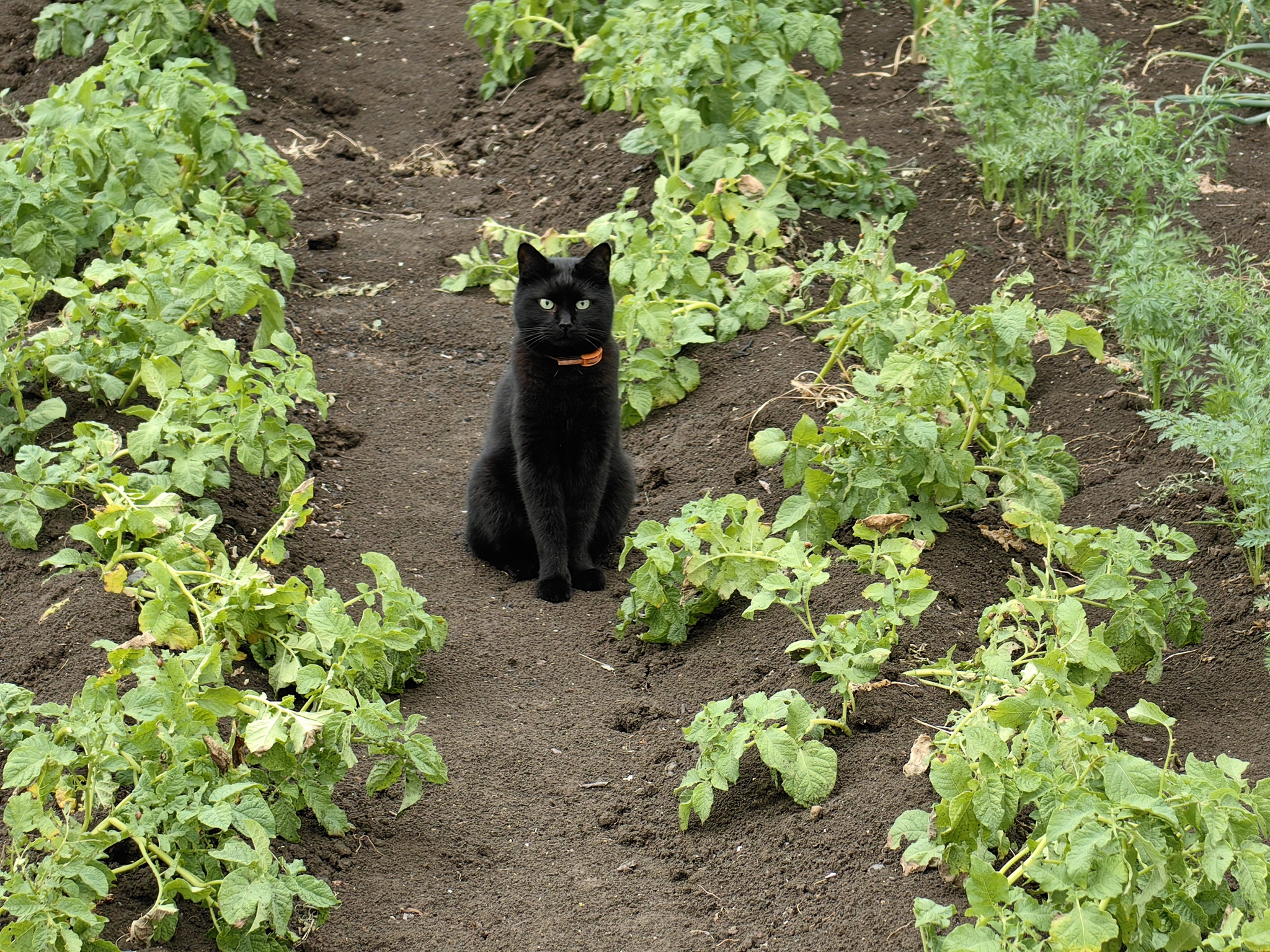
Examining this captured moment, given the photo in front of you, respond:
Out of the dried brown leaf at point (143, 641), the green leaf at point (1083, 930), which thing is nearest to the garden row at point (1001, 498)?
the green leaf at point (1083, 930)

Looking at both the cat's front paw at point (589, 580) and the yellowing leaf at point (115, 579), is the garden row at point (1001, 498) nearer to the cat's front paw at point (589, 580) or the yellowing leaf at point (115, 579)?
the cat's front paw at point (589, 580)

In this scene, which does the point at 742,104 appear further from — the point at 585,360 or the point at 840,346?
the point at 585,360

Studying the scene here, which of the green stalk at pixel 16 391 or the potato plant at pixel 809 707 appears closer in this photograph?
the potato plant at pixel 809 707

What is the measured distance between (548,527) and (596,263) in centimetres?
96

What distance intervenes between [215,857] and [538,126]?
5797mm

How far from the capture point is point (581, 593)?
4.58 m

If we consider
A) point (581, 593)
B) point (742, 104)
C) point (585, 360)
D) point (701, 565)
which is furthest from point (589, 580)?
point (742, 104)

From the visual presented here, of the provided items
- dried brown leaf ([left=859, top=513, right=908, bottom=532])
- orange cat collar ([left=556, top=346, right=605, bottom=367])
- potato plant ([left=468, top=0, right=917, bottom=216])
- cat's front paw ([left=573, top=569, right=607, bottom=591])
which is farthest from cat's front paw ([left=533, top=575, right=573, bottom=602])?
→ potato plant ([left=468, top=0, right=917, bottom=216])

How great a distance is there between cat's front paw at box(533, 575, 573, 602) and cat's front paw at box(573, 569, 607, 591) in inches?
4.7

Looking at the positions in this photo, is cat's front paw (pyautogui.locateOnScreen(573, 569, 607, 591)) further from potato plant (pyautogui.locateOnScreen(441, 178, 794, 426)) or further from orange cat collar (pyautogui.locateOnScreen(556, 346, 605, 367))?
potato plant (pyautogui.locateOnScreen(441, 178, 794, 426))

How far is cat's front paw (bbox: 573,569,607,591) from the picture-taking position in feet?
15.1

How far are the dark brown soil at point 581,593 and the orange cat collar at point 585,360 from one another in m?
0.73

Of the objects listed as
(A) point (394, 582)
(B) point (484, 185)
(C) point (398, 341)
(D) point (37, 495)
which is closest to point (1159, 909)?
(A) point (394, 582)

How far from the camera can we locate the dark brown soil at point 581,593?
2938mm
